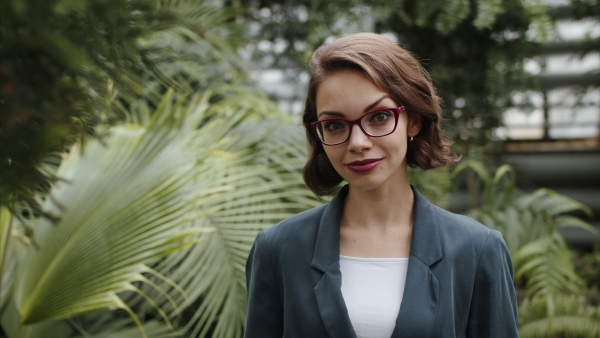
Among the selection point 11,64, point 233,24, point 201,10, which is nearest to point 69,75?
point 11,64

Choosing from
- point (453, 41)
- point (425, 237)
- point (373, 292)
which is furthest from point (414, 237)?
point (453, 41)

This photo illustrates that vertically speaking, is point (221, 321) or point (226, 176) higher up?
point (226, 176)

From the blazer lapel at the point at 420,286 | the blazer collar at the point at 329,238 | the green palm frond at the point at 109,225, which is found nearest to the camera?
the blazer lapel at the point at 420,286

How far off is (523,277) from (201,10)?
2.88 metres

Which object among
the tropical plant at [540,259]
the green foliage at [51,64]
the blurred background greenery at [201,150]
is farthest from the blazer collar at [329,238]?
the tropical plant at [540,259]

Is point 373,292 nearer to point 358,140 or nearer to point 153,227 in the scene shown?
point 358,140

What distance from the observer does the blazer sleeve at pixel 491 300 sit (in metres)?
1.18

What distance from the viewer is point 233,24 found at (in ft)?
12.6

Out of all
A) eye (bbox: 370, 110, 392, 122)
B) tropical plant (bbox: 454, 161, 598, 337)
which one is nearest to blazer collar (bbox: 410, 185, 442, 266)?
eye (bbox: 370, 110, 392, 122)

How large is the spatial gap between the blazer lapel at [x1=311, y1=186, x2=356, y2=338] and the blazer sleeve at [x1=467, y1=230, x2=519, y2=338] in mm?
261

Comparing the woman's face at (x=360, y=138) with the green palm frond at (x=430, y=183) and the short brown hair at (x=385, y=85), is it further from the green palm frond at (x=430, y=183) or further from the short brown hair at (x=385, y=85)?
the green palm frond at (x=430, y=183)

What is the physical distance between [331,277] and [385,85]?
15.4 inches

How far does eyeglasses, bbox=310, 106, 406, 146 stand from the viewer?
1187 mm

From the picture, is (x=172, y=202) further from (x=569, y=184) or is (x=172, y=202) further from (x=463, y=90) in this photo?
(x=569, y=184)
